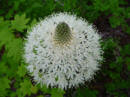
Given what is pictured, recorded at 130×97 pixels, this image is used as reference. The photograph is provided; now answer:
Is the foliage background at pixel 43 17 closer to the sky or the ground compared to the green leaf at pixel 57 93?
closer to the sky

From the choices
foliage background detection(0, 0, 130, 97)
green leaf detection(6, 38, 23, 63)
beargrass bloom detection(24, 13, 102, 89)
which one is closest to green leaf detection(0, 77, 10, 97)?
foliage background detection(0, 0, 130, 97)

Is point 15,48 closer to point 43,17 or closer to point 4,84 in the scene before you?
point 4,84

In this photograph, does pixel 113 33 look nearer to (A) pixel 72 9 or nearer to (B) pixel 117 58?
(B) pixel 117 58

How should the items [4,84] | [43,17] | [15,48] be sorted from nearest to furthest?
[15,48]
[4,84]
[43,17]

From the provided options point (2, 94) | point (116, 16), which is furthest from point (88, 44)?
point (2, 94)

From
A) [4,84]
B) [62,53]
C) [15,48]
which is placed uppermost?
[15,48]

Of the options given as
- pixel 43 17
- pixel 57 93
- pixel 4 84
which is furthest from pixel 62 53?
pixel 4 84

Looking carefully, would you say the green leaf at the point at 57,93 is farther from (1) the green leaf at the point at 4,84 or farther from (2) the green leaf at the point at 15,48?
(1) the green leaf at the point at 4,84

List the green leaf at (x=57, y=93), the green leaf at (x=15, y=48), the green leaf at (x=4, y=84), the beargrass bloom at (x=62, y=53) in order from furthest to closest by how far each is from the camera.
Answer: the green leaf at (x=4, y=84) < the green leaf at (x=15, y=48) < the green leaf at (x=57, y=93) < the beargrass bloom at (x=62, y=53)

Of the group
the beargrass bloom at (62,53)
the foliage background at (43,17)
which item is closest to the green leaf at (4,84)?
the foliage background at (43,17)
